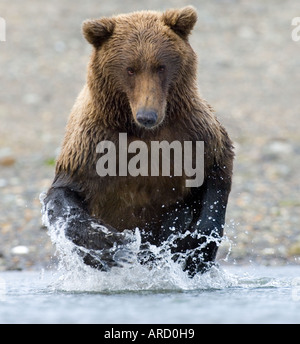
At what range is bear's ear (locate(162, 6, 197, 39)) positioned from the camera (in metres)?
6.69

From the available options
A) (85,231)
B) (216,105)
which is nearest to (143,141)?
(85,231)

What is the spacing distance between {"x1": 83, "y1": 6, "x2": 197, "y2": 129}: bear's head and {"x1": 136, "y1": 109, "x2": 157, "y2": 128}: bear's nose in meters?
0.01

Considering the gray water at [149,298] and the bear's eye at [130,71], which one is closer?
the gray water at [149,298]

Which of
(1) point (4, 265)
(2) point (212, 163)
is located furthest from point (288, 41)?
(2) point (212, 163)

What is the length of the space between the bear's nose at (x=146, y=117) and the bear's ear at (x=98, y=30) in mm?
715

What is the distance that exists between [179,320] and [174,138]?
5.74 ft

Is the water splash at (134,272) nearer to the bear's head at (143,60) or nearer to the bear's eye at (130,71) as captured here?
the bear's head at (143,60)

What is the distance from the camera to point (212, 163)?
7078 mm

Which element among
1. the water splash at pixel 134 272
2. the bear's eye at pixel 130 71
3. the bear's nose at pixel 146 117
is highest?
the bear's eye at pixel 130 71

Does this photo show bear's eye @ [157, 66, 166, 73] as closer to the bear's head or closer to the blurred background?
the bear's head

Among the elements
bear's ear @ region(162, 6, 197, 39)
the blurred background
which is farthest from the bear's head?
the blurred background

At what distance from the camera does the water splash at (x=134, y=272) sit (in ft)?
22.9

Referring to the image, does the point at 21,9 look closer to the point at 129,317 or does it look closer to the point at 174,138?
the point at 174,138

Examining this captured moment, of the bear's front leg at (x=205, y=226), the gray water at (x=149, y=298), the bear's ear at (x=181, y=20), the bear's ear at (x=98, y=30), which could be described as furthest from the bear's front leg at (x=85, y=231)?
the bear's ear at (x=181, y=20)
